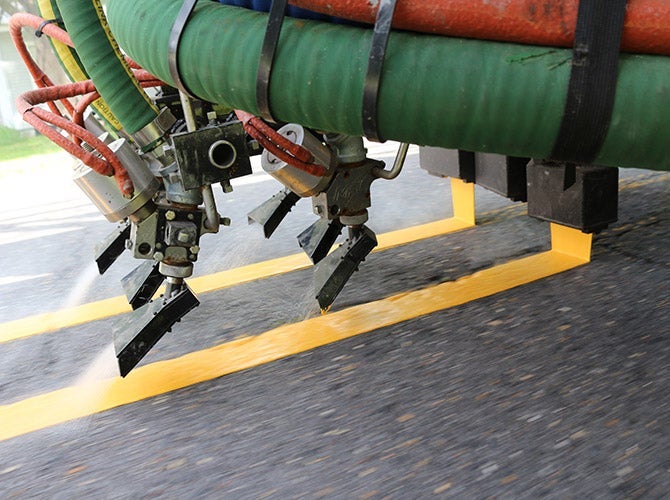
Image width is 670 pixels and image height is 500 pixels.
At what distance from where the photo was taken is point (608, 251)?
2494 millimetres

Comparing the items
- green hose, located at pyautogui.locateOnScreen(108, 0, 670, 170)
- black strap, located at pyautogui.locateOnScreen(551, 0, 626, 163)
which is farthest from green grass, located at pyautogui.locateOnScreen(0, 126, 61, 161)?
black strap, located at pyautogui.locateOnScreen(551, 0, 626, 163)

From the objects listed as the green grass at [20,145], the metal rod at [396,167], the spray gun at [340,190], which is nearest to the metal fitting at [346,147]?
the spray gun at [340,190]

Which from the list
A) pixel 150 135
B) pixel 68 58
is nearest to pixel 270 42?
pixel 150 135

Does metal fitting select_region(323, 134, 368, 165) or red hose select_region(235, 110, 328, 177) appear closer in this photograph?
red hose select_region(235, 110, 328, 177)

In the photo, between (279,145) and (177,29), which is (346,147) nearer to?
(279,145)

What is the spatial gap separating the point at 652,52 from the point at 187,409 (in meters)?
1.33

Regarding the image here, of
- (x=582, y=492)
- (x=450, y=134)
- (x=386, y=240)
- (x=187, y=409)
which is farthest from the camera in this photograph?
(x=386, y=240)

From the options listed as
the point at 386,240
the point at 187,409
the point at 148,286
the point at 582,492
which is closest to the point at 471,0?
the point at 582,492

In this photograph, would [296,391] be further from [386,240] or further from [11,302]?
[11,302]

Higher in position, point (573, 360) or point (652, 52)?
point (652, 52)

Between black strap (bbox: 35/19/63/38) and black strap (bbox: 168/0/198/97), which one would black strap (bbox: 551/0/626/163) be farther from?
black strap (bbox: 35/19/63/38)

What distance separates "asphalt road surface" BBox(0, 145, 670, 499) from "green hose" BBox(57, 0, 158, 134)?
0.79 m

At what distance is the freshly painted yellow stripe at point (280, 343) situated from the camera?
1772mm

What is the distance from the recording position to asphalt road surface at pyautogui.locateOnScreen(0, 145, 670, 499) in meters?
1.36
